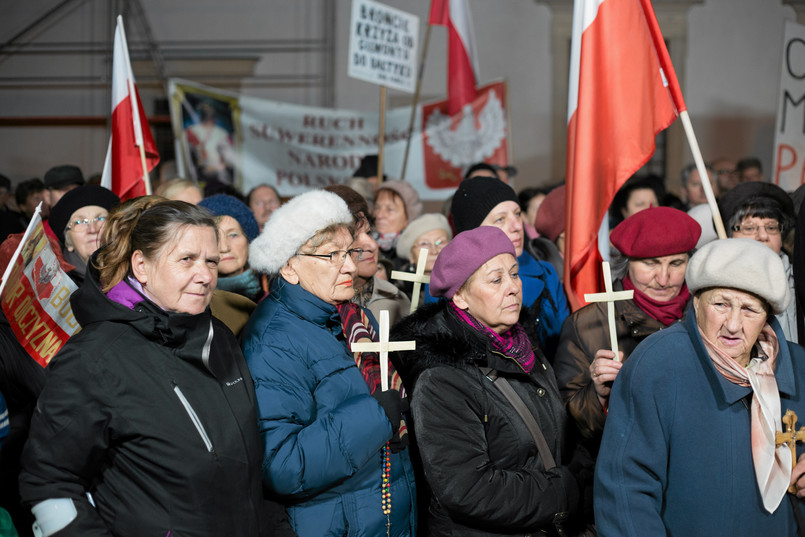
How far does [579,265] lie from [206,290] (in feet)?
5.96

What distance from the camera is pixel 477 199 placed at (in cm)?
394

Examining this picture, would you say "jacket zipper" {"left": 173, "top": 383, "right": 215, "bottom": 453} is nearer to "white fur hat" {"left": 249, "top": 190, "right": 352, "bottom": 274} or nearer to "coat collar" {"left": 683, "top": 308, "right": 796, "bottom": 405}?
"white fur hat" {"left": 249, "top": 190, "right": 352, "bottom": 274}

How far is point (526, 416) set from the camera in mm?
2766

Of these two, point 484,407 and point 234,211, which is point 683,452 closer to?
point 484,407

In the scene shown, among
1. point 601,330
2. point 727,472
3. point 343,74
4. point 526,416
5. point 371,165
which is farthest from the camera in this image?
point 343,74

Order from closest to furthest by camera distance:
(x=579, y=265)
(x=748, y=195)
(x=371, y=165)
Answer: (x=579, y=265), (x=748, y=195), (x=371, y=165)

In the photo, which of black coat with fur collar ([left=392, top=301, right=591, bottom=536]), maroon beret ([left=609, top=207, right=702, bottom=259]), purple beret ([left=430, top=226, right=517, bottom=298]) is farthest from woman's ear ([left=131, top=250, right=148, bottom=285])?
maroon beret ([left=609, top=207, right=702, bottom=259])

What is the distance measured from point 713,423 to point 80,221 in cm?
287

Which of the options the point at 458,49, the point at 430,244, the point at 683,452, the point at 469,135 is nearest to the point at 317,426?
the point at 683,452

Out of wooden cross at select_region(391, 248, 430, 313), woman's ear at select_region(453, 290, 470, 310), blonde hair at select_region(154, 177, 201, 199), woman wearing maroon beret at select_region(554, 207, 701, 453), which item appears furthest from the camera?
blonde hair at select_region(154, 177, 201, 199)

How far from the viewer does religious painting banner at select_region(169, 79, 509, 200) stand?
8.84m

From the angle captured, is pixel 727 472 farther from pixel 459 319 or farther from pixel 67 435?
pixel 67 435

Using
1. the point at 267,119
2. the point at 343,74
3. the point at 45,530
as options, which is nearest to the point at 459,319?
the point at 45,530

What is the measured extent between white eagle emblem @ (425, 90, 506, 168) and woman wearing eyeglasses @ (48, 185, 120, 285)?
5.06 m
